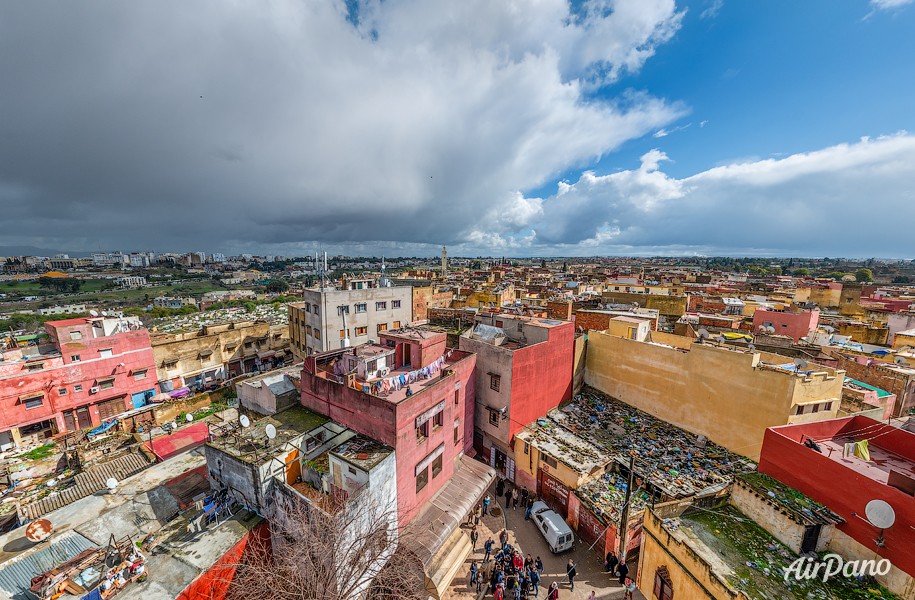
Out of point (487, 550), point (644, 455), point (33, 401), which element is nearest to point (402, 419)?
point (487, 550)

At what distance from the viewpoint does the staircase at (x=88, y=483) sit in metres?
15.2

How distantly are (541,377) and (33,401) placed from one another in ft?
112

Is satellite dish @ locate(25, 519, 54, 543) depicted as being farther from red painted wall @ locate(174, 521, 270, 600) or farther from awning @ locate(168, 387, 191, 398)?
awning @ locate(168, 387, 191, 398)

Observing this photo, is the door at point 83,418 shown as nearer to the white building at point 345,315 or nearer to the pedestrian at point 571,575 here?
the white building at point 345,315

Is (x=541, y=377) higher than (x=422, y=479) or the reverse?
higher

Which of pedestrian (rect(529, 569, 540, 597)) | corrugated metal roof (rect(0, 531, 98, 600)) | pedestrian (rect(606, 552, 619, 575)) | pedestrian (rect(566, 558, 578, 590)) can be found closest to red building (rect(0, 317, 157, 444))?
corrugated metal roof (rect(0, 531, 98, 600))

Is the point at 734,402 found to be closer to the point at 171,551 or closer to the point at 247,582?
the point at 247,582

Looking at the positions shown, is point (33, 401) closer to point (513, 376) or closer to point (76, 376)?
point (76, 376)

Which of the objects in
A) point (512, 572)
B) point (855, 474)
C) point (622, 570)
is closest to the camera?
point (855, 474)

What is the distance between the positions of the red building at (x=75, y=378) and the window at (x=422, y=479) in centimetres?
2717

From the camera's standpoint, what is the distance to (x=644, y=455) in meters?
18.2

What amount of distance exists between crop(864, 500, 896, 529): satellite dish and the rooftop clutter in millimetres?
6073

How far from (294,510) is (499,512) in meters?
11.5

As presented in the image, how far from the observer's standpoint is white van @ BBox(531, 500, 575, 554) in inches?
608
